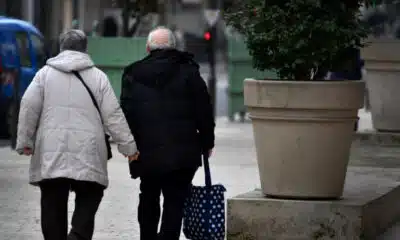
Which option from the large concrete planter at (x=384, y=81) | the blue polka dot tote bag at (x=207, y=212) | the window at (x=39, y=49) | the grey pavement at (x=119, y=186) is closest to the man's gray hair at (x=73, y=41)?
the blue polka dot tote bag at (x=207, y=212)

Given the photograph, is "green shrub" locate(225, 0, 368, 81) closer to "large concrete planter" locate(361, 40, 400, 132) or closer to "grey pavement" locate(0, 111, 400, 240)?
"grey pavement" locate(0, 111, 400, 240)

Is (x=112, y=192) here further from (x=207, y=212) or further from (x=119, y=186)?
(x=207, y=212)

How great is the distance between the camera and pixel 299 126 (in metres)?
9.68

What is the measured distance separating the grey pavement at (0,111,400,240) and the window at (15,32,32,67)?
2941 mm

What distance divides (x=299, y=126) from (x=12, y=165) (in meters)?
7.56

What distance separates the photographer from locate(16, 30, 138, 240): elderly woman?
8.45 meters

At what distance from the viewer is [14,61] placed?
844 inches

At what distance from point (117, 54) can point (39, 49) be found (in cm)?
222

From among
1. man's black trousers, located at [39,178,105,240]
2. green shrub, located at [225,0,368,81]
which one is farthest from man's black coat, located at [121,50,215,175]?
green shrub, located at [225,0,368,81]

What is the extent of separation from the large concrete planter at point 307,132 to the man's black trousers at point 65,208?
5.34ft

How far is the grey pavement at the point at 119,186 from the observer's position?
430 inches

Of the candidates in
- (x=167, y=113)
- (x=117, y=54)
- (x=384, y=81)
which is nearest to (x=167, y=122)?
(x=167, y=113)

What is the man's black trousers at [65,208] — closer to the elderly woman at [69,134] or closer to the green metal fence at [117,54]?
the elderly woman at [69,134]

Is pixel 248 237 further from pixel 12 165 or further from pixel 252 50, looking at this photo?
pixel 12 165
